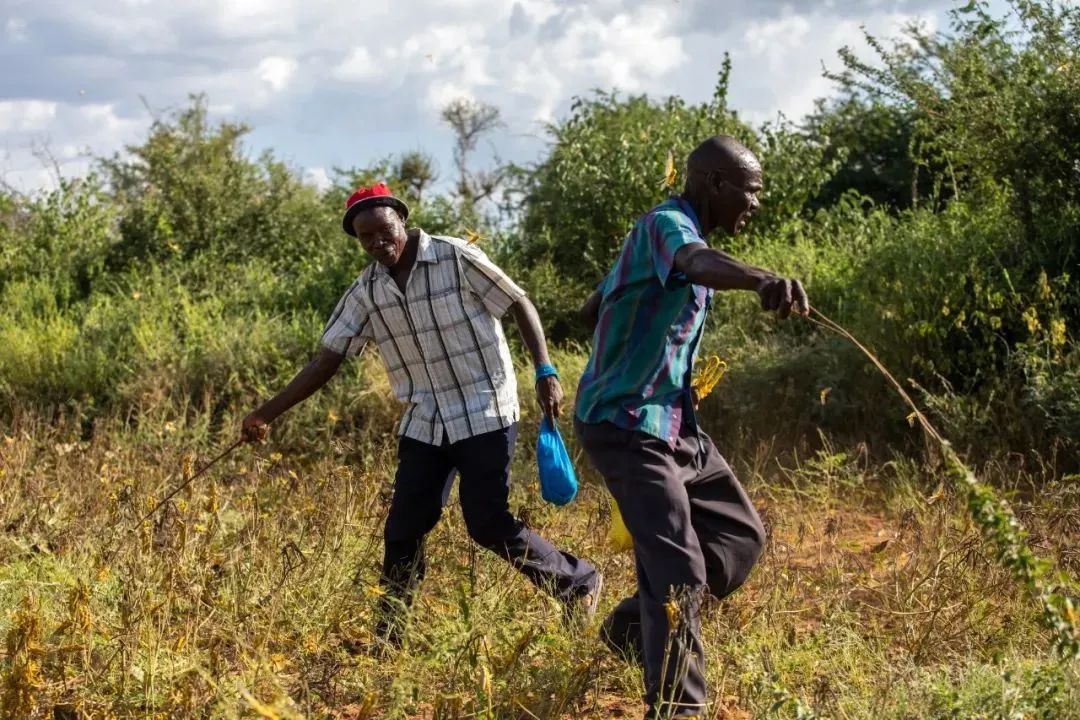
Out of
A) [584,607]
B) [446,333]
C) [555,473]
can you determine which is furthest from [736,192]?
[584,607]

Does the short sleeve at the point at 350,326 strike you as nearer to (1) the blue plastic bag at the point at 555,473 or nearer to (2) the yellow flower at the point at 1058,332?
(1) the blue plastic bag at the point at 555,473

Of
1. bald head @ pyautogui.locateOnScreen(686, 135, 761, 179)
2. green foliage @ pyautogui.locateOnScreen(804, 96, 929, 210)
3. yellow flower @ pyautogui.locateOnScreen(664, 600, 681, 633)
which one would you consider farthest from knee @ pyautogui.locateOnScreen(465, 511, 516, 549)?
green foliage @ pyautogui.locateOnScreen(804, 96, 929, 210)

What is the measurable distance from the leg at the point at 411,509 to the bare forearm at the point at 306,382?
0.41 m

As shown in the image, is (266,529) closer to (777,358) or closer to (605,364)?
(605,364)

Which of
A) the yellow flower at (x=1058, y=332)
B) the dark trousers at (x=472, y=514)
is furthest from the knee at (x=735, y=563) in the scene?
the yellow flower at (x=1058, y=332)

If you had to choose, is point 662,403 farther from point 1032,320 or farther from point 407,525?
point 1032,320

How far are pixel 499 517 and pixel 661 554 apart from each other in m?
1.06

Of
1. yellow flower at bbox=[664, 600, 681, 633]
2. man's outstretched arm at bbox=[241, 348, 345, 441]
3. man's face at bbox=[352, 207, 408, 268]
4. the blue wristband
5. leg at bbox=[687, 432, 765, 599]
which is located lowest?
yellow flower at bbox=[664, 600, 681, 633]

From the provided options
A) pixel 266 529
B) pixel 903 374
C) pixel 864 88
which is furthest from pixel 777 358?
pixel 266 529

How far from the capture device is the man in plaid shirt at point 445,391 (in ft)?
14.4

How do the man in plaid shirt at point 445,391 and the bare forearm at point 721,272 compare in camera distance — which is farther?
the man in plaid shirt at point 445,391

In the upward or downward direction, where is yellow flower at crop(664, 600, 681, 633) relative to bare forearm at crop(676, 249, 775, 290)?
downward

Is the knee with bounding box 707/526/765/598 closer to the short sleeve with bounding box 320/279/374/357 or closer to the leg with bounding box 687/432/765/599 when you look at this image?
the leg with bounding box 687/432/765/599

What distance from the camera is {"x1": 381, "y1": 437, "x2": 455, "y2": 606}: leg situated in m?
4.43
